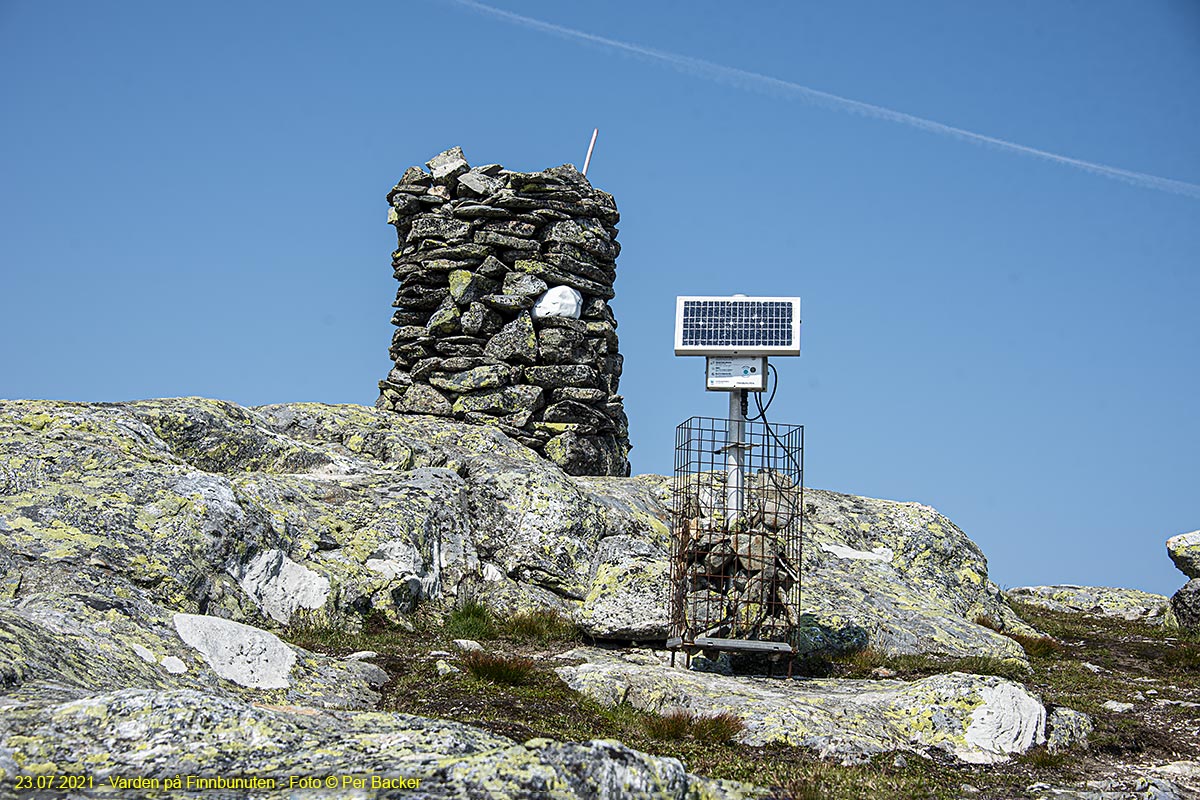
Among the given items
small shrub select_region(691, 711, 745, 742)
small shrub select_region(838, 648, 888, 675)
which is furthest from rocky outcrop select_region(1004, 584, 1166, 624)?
small shrub select_region(691, 711, 745, 742)

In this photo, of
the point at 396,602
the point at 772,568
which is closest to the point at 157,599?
the point at 396,602

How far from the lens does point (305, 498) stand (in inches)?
665

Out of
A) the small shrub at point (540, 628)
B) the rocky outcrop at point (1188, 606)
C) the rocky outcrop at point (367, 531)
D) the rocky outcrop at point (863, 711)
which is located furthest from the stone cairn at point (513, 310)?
the rocky outcrop at point (1188, 606)

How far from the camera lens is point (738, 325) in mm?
16078

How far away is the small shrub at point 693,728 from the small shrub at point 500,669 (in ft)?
6.45

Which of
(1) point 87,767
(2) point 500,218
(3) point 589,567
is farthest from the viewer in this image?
(2) point 500,218

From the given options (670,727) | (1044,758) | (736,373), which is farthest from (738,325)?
(1044,758)

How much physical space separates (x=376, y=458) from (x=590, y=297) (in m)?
7.38

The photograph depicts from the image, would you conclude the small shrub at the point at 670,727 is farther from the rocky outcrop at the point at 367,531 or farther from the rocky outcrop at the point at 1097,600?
the rocky outcrop at the point at 1097,600

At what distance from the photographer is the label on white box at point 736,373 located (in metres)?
15.9

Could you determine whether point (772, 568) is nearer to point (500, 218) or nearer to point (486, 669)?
point (486, 669)

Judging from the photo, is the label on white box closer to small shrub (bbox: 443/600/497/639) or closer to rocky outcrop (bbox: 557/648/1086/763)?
rocky outcrop (bbox: 557/648/1086/763)

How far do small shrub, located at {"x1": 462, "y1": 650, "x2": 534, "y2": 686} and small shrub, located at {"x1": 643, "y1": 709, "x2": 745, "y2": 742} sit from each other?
77.3 inches

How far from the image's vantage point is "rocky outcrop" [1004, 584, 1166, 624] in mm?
27234
